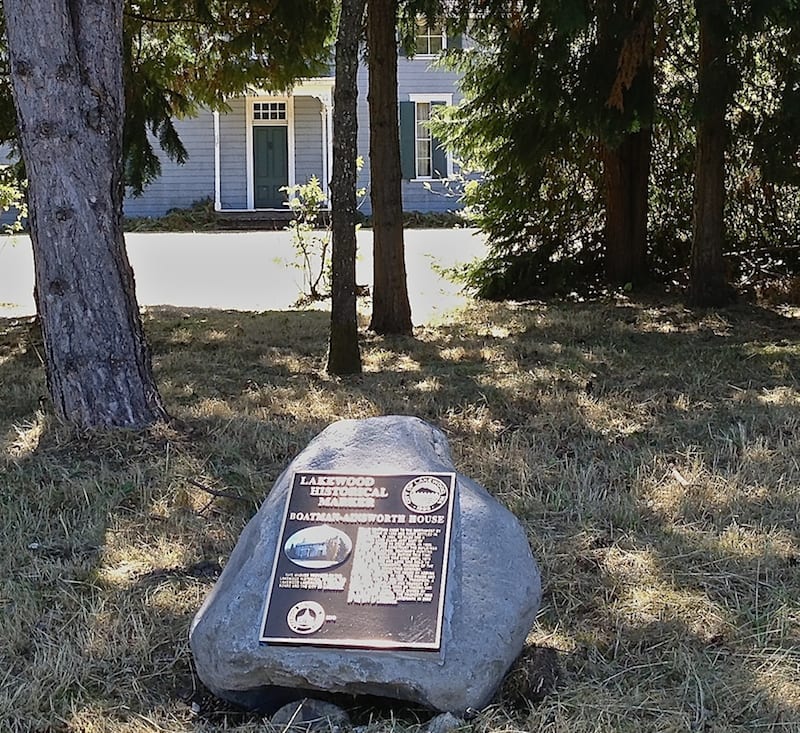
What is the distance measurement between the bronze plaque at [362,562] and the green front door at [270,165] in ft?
72.1

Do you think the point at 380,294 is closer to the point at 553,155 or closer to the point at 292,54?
the point at 292,54

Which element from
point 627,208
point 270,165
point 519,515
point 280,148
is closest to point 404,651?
point 519,515

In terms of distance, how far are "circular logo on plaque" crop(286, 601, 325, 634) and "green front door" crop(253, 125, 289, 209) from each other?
22285 millimetres

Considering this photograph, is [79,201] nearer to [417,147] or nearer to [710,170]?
[710,170]

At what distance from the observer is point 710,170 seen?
32.7ft

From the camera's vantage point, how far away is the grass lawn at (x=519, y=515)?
9.91ft

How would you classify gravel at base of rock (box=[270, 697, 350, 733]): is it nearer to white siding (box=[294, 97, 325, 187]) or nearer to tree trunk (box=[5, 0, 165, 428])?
tree trunk (box=[5, 0, 165, 428])

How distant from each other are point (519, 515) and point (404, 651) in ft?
5.90

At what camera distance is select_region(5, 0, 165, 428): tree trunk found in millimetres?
5199

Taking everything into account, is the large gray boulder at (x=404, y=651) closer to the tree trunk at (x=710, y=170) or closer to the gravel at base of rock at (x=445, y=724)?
the gravel at base of rock at (x=445, y=724)

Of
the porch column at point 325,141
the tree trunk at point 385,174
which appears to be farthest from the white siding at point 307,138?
the tree trunk at point 385,174

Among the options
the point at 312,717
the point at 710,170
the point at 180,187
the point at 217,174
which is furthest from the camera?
the point at 180,187

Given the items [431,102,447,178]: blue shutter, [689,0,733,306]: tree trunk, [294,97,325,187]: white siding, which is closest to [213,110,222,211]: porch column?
[294,97,325,187]: white siding

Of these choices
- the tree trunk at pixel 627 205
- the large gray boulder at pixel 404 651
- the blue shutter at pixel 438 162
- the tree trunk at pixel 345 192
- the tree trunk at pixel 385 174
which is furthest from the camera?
the blue shutter at pixel 438 162
